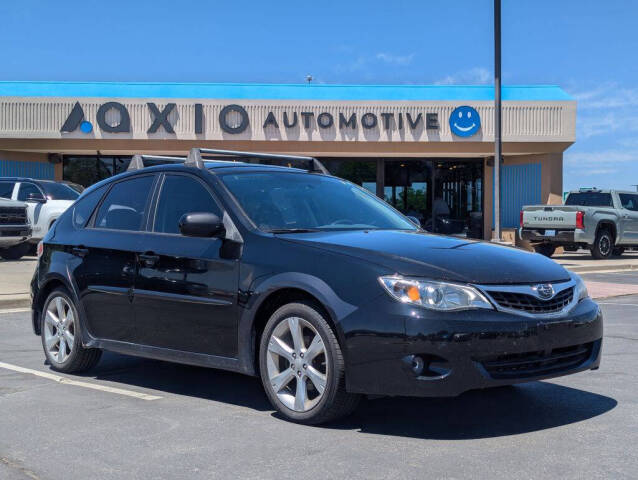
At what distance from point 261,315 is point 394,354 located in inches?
42.2

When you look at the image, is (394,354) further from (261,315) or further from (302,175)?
(302,175)

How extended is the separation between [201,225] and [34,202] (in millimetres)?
15921

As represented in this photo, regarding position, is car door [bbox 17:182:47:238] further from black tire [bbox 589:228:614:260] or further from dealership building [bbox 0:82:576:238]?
black tire [bbox 589:228:614:260]

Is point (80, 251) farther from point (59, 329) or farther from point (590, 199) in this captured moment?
point (590, 199)

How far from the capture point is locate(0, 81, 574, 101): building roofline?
28.6 meters

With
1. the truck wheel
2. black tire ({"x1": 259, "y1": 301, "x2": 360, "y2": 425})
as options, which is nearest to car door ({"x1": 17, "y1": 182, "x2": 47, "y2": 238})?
the truck wheel

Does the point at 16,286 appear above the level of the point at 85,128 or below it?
below

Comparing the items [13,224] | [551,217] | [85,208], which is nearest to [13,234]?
[13,224]

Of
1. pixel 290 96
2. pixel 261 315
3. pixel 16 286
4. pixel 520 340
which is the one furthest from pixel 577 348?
pixel 290 96

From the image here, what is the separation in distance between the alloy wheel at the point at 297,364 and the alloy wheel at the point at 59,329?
7.61 feet

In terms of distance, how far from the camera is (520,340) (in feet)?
14.8

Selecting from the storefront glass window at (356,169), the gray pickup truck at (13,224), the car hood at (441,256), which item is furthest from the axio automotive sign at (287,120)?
the car hood at (441,256)

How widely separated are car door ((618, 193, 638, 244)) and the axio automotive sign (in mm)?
6577

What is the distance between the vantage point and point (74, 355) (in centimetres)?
662
